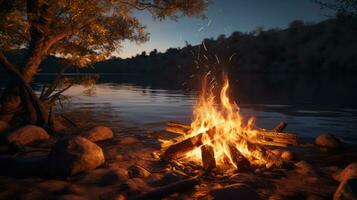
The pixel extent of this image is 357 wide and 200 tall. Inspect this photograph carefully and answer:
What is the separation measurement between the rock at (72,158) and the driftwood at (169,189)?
2440mm

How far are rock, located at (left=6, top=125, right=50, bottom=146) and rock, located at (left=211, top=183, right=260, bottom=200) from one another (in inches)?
288

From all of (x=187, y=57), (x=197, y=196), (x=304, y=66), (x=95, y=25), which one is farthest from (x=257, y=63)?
(x=197, y=196)

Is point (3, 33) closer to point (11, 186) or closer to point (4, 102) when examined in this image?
point (4, 102)

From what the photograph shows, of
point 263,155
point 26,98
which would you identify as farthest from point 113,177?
point 26,98

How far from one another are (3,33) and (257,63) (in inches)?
4225

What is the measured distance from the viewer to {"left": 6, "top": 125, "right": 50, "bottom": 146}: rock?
1132 cm

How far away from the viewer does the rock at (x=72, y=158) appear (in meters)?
8.12

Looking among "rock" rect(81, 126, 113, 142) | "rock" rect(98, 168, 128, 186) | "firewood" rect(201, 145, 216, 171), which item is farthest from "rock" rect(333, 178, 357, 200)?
"rock" rect(81, 126, 113, 142)

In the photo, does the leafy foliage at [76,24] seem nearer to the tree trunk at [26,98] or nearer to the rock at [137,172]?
the tree trunk at [26,98]

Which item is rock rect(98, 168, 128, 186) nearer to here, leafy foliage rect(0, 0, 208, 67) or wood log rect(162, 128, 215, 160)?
wood log rect(162, 128, 215, 160)

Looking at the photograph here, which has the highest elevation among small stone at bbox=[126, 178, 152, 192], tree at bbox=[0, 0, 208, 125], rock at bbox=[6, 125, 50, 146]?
tree at bbox=[0, 0, 208, 125]

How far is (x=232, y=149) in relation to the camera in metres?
9.53

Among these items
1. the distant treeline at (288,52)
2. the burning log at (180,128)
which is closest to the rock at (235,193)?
the burning log at (180,128)

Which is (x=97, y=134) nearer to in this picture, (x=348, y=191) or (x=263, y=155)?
(x=263, y=155)
